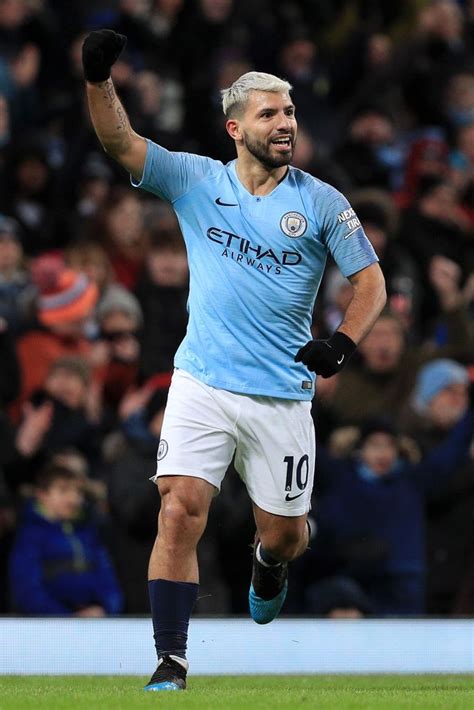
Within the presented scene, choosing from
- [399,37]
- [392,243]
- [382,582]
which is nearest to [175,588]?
[382,582]

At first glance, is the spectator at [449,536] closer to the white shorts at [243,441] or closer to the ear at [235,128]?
the white shorts at [243,441]

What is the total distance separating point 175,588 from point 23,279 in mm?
5237

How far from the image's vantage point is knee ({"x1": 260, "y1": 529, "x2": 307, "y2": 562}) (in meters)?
7.69

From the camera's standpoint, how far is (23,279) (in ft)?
39.0

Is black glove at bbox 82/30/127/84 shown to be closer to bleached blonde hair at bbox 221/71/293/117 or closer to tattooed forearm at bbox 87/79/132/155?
tattooed forearm at bbox 87/79/132/155

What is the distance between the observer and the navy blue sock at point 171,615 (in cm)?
699

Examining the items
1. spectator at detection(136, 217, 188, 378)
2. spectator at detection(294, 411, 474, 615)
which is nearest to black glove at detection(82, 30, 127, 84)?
spectator at detection(294, 411, 474, 615)

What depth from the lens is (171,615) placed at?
7000mm

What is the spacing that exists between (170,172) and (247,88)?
1.64ft

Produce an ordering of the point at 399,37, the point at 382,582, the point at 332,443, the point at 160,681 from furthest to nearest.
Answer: the point at 399,37 → the point at 332,443 → the point at 382,582 → the point at 160,681

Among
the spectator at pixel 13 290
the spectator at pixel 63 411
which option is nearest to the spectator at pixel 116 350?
the spectator at pixel 13 290

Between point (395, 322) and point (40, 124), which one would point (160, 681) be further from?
point (40, 124)

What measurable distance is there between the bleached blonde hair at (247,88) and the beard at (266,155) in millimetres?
172

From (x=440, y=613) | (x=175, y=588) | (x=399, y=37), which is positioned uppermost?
(x=399, y=37)
